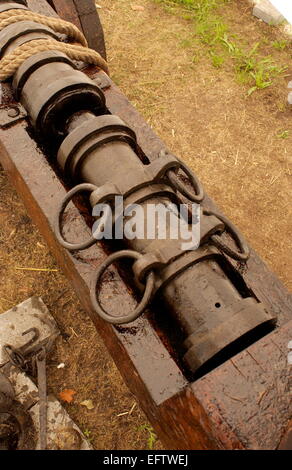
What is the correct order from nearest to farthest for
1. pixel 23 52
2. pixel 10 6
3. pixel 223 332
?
pixel 223 332 < pixel 23 52 < pixel 10 6

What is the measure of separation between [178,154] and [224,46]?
1433mm

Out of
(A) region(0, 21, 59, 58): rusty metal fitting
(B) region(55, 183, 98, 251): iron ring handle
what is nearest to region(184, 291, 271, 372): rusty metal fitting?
(B) region(55, 183, 98, 251): iron ring handle

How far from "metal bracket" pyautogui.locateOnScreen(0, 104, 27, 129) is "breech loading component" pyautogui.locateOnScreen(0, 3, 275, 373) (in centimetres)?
9

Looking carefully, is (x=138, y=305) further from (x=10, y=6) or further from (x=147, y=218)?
(x=10, y=6)

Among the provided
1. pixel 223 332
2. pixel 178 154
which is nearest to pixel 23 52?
pixel 223 332

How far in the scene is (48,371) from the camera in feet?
8.31

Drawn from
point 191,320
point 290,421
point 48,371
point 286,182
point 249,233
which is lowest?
point 48,371

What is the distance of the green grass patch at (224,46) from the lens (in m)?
4.04

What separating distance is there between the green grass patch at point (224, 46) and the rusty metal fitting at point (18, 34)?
223 cm

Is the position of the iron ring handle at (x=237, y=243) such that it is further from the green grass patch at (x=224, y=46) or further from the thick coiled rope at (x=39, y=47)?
the green grass patch at (x=224, y=46)

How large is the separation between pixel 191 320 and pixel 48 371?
1259mm

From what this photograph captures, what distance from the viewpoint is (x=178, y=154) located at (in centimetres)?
354

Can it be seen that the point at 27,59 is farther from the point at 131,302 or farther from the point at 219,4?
the point at 219,4

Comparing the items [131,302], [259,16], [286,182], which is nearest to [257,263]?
[131,302]
